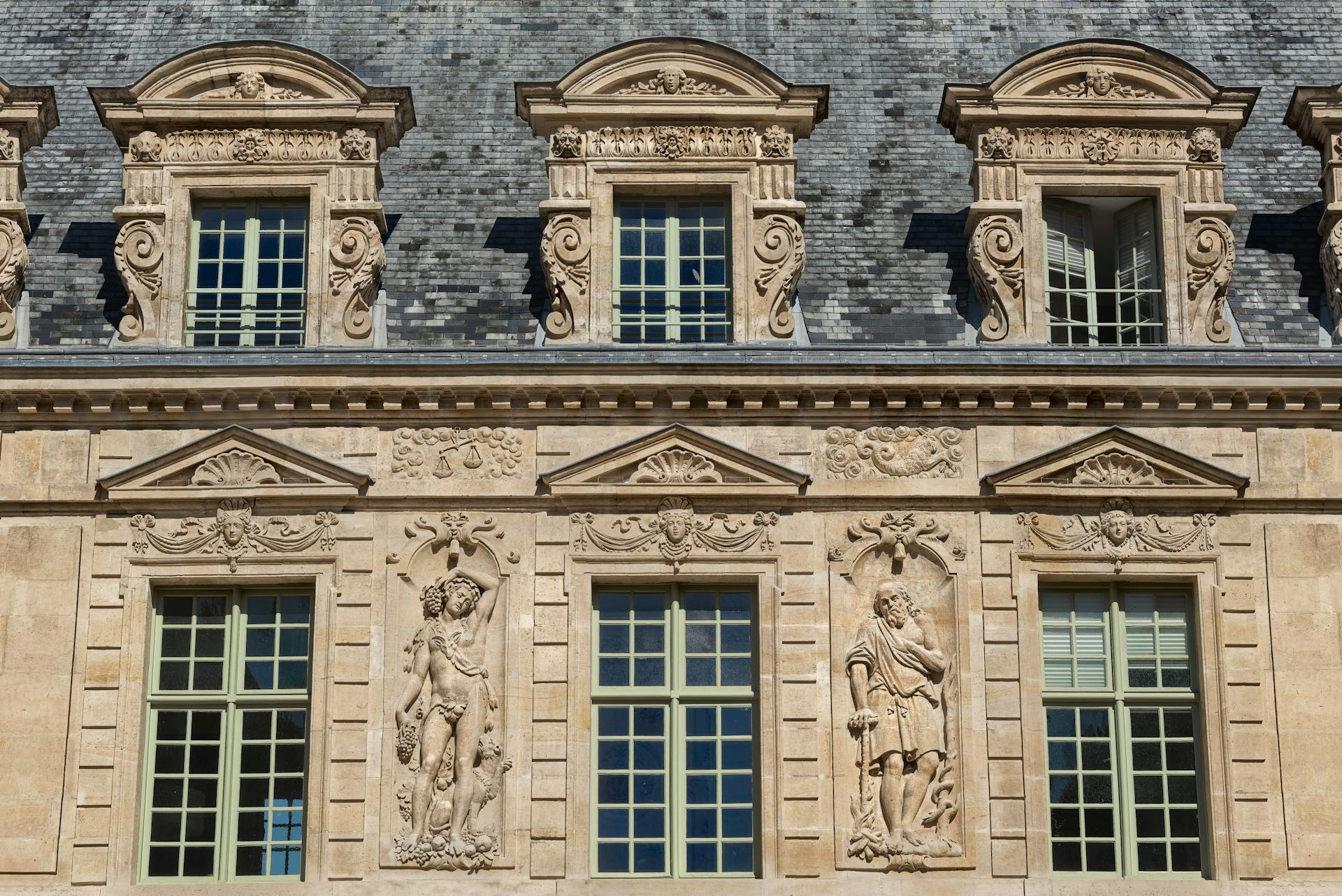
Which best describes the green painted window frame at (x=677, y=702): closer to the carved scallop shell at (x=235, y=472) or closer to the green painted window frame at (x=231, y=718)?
the green painted window frame at (x=231, y=718)

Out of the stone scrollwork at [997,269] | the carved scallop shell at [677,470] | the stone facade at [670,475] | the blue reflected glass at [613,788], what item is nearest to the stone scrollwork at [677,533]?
the stone facade at [670,475]

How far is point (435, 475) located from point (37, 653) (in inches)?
136

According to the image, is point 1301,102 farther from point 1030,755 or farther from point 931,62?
point 1030,755

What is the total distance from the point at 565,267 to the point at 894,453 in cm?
324

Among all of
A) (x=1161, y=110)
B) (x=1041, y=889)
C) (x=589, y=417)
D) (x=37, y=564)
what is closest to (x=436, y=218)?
(x=589, y=417)

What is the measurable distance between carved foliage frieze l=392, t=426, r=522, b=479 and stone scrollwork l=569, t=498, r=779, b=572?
2.46 feet

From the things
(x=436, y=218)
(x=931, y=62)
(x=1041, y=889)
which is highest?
(x=931, y=62)

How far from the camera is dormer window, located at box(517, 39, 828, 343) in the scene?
20859 millimetres

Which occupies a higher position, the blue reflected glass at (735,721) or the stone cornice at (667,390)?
the stone cornice at (667,390)

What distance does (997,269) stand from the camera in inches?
819

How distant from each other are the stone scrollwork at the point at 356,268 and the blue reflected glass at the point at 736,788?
15.9 ft

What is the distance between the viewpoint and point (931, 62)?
23.7m

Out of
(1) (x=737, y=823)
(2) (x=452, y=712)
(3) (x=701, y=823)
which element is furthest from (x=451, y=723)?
(1) (x=737, y=823)

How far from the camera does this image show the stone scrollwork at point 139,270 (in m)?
20.7
